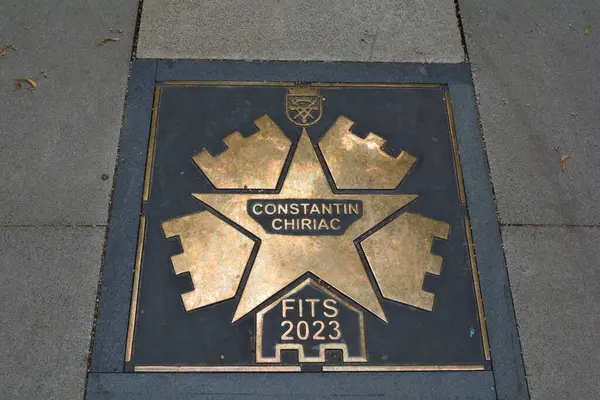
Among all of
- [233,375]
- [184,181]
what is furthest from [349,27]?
[233,375]

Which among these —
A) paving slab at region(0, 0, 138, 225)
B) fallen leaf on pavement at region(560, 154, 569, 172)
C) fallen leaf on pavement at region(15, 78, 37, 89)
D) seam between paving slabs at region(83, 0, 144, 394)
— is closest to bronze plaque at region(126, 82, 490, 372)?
seam between paving slabs at region(83, 0, 144, 394)

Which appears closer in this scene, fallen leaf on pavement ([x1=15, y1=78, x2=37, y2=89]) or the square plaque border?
the square plaque border

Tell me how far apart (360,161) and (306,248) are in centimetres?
58

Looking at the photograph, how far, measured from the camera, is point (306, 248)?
8.97 ft

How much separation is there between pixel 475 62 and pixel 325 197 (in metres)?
1.34

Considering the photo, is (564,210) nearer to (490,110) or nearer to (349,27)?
(490,110)

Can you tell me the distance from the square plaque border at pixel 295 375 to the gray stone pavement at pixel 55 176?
91mm

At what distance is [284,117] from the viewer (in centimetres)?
307

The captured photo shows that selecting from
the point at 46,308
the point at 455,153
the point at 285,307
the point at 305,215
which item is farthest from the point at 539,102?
the point at 46,308

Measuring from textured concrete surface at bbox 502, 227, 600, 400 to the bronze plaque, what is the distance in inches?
9.9

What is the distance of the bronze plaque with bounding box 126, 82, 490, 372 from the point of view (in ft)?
8.44

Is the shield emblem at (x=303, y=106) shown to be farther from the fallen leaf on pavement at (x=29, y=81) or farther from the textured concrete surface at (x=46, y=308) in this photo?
the fallen leaf on pavement at (x=29, y=81)

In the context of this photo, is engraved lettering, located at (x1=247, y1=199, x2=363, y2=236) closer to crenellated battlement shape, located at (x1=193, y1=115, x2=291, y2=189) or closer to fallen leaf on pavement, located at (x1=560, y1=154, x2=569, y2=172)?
crenellated battlement shape, located at (x1=193, y1=115, x2=291, y2=189)

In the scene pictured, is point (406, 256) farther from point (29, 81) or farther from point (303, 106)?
point (29, 81)
